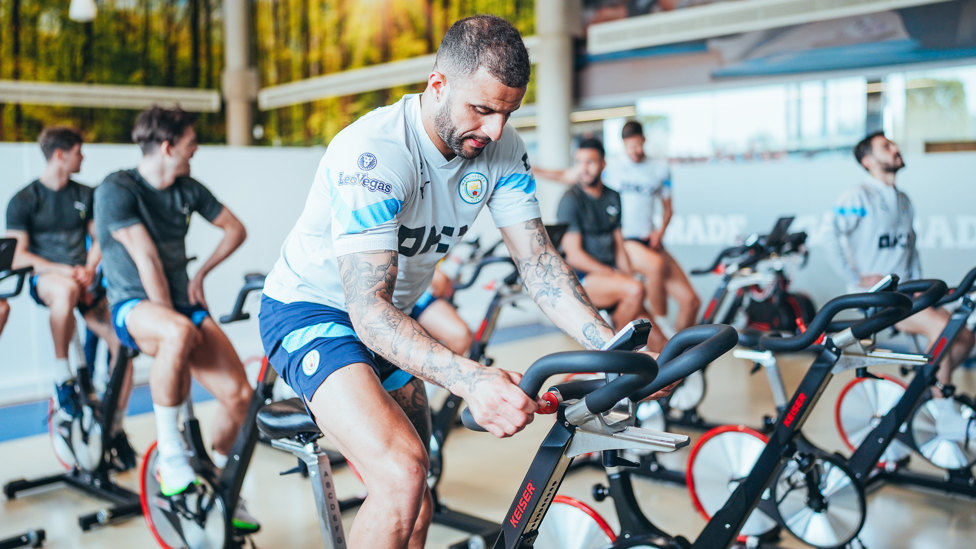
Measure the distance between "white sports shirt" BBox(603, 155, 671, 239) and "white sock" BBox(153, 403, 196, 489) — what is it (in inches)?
126

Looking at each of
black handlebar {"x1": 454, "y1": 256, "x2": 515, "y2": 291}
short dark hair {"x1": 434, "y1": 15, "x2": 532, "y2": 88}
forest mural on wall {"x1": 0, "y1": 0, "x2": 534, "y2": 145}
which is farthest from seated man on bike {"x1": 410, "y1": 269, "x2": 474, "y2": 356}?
forest mural on wall {"x1": 0, "y1": 0, "x2": 534, "y2": 145}

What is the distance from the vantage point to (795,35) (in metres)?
7.29

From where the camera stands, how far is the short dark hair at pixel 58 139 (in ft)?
12.4

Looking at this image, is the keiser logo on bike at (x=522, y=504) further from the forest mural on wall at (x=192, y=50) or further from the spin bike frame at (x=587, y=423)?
the forest mural on wall at (x=192, y=50)

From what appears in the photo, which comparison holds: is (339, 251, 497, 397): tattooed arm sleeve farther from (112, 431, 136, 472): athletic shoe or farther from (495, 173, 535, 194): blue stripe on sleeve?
(112, 431, 136, 472): athletic shoe

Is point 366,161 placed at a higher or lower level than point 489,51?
lower

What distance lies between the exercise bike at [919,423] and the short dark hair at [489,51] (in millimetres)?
2137

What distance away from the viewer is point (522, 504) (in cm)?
141

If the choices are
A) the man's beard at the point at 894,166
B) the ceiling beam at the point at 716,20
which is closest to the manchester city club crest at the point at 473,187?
the man's beard at the point at 894,166

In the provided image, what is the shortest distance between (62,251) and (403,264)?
9.63 feet

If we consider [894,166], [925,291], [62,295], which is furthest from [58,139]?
[894,166]

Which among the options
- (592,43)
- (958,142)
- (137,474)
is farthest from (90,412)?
(958,142)

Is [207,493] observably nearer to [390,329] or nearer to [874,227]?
[390,329]

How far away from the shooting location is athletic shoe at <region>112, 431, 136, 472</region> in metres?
3.52
